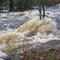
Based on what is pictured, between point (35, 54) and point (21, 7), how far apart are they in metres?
8.59

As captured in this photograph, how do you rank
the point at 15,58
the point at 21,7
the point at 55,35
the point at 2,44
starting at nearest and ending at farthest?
1. the point at 15,58
2. the point at 2,44
3. the point at 55,35
4. the point at 21,7

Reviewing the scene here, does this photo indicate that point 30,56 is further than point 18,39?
No

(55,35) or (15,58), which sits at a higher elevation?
(15,58)

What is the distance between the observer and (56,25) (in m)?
10.9

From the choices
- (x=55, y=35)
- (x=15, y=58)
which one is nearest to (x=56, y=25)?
(x=55, y=35)

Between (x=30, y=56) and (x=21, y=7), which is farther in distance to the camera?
(x=21, y=7)

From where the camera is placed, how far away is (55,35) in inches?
374

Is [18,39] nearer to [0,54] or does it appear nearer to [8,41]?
Result: [8,41]

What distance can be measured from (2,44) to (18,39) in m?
0.64

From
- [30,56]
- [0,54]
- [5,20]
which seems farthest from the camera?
[5,20]

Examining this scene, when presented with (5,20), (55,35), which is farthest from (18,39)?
(5,20)

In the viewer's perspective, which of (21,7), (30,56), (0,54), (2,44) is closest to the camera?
(30,56)

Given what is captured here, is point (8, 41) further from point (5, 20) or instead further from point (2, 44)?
point (5, 20)

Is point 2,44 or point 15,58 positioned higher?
point 15,58
